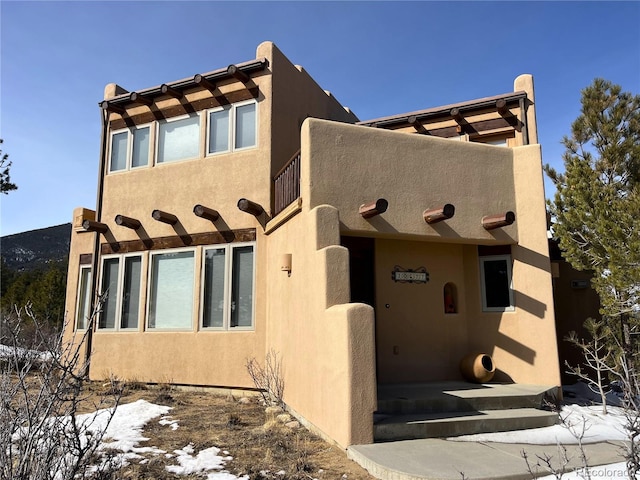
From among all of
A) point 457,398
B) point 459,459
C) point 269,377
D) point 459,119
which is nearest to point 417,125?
point 459,119

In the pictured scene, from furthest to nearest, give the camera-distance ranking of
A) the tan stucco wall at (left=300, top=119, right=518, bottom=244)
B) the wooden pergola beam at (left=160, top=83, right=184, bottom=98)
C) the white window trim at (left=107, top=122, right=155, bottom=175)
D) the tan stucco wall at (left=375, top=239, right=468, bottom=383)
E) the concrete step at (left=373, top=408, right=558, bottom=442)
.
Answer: the white window trim at (left=107, top=122, right=155, bottom=175), the wooden pergola beam at (left=160, top=83, right=184, bottom=98), the tan stucco wall at (left=375, top=239, right=468, bottom=383), the tan stucco wall at (left=300, top=119, right=518, bottom=244), the concrete step at (left=373, top=408, right=558, bottom=442)

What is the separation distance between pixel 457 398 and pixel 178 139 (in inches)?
331

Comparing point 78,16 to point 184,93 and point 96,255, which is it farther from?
point 96,255

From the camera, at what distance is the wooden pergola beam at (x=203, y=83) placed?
10422mm

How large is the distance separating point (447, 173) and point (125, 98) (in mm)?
8097

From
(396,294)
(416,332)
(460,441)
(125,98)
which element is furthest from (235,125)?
(460,441)

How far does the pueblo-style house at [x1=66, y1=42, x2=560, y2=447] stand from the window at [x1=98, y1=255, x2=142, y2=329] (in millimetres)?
37

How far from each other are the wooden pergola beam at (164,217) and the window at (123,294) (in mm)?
1276

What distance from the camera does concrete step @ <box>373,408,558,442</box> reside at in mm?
5980

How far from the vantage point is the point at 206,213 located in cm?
971

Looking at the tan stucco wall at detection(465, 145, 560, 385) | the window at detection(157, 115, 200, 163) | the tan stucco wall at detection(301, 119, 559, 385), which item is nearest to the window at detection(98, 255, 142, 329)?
the window at detection(157, 115, 200, 163)

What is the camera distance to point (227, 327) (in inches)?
380

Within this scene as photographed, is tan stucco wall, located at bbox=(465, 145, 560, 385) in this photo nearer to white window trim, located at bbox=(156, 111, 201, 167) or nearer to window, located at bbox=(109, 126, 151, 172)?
white window trim, located at bbox=(156, 111, 201, 167)

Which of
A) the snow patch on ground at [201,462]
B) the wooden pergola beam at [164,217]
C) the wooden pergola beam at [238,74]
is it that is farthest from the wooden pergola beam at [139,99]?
the snow patch on ground at [201,462]
